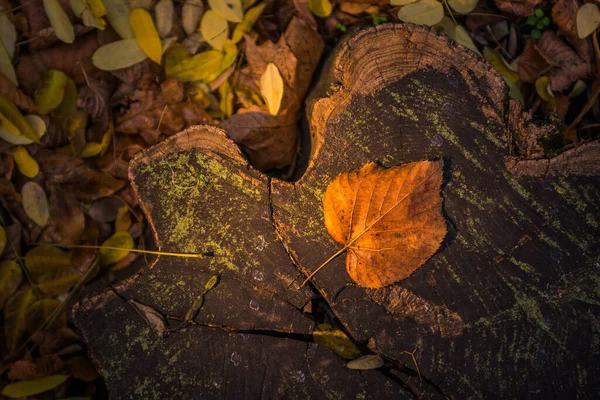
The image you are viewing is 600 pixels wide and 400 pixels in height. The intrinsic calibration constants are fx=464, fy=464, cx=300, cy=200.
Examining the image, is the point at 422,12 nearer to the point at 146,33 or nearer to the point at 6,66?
the point at 146,33

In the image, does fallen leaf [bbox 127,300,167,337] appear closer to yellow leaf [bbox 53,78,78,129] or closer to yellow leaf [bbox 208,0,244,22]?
Result: yellow leaf [bbox 53,78,78,129]

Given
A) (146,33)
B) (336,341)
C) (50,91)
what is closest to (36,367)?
(50,91)

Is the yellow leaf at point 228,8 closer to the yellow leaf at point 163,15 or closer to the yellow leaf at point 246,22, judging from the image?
the yellow leaf at point 246,22

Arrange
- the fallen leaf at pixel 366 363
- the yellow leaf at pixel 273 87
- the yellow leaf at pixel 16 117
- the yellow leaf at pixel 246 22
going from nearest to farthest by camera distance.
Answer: the fallen leaf at pixel 366 363 → the yellow leaf at pixel 16 117 → the yellow leaf at pixel 273 87 → the yellow leaf at pixel 246 22

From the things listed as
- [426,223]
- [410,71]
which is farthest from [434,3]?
[426,223]

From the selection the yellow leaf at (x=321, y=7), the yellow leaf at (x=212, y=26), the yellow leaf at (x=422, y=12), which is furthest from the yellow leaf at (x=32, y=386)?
the yellow leaf at (x=422, y=12)
